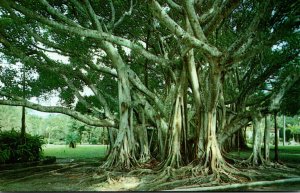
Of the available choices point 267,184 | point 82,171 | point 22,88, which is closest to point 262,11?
point 267,184

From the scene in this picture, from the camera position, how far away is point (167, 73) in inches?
356

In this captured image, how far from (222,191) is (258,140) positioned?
2.88m

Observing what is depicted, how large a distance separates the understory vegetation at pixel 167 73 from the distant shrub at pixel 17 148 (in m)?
1.03

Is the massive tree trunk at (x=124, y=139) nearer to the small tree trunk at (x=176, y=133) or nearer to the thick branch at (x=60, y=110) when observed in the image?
the thick branch at (x=60, y=110)

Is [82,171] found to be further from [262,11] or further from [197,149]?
[262,11]

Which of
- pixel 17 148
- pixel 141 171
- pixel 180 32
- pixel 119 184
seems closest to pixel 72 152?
pixel 17 148

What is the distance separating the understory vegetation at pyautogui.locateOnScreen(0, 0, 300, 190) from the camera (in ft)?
19.2

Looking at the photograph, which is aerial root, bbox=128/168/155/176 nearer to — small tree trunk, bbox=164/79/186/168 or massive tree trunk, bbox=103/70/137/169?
small tree trunk, bbox=164/79/186/168

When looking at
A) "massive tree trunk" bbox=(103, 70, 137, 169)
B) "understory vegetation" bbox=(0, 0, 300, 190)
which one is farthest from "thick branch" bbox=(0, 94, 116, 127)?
"massive tree trunk" bbox=(103, 70, 137, 169)

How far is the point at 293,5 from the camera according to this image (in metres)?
6.02

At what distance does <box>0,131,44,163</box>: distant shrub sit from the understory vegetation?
103cm

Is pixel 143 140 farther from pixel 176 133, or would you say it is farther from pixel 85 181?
pixel 85 181

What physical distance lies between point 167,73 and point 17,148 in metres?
4.11

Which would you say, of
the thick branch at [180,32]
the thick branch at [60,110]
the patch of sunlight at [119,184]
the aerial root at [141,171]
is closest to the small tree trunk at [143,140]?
the thick branch at [60,110]
